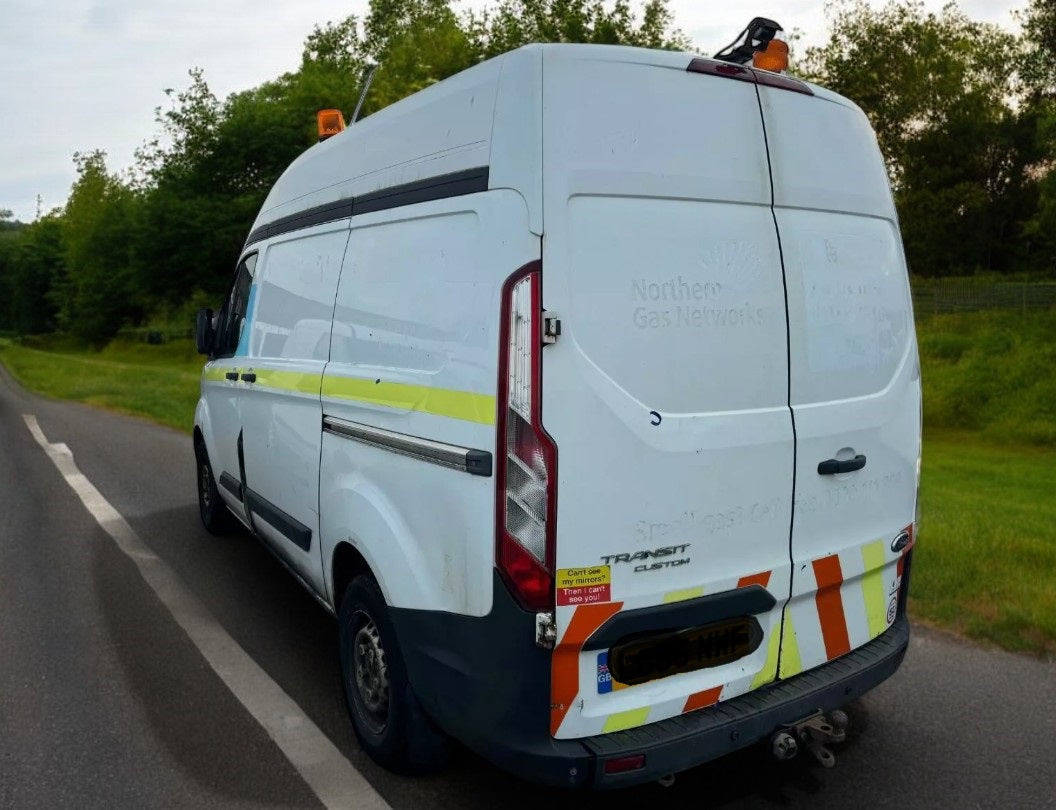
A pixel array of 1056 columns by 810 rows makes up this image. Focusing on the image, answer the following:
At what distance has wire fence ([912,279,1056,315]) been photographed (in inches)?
1174

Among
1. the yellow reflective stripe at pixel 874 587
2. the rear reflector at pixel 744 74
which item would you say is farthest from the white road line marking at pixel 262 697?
the rear reflector at pixel 744 74

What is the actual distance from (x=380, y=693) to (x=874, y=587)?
5.84 feet

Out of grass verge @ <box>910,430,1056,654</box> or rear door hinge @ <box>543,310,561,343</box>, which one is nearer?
rear door hinge @ <box>543,310,561,343</box>

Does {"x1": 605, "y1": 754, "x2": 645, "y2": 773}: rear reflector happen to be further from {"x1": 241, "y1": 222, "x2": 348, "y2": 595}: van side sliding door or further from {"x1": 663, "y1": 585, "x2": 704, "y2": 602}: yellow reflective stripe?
{"x1": 241, "y1": 222, "x2": 348, "y2": 595}: van side sliding door

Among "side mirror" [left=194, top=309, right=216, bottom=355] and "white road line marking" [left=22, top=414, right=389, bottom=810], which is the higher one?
"side mirror" [left=194, top=309, right=216, bottom=355]

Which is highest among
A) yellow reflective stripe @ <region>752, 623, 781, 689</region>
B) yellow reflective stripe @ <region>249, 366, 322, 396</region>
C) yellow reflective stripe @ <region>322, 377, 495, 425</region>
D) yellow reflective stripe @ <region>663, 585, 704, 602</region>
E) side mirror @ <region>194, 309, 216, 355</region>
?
side mirror @ <region>194, 309, 216, 355</region>

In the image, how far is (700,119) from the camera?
2.88 m

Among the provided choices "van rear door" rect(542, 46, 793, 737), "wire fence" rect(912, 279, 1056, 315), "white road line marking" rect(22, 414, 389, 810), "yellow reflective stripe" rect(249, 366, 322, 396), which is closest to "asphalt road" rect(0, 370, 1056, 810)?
"white road line marking" rect(22, 414, 389, 810)

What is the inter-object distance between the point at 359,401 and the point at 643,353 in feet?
3.75

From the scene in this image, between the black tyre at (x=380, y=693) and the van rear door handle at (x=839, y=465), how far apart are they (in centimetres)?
150

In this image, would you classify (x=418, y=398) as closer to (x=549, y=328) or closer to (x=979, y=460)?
(x=549, y=328)

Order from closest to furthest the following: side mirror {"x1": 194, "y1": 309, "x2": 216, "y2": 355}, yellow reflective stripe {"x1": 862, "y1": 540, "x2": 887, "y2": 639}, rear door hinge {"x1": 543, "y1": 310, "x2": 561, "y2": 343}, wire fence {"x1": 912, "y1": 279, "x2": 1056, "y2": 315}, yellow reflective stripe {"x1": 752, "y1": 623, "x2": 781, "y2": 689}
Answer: rear door hinge {"x1": 543, "y1": 310, "x2": 561, "y2": 343}, yellow reflective stripe {"x1": 752, "y1": 623, "x2": 781, "y2": 689}, yellow reflective stripe {"x1": 862, "y1": 540, "x2": 887, "y2": 639}, side mirror {"x1": 194, "y1": 309, "x2": 216, "y2": 355}, wire fence {"x1": 912, "y1": 279, "x2": 1056, "y2": 315}

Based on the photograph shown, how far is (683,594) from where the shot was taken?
9.20ft

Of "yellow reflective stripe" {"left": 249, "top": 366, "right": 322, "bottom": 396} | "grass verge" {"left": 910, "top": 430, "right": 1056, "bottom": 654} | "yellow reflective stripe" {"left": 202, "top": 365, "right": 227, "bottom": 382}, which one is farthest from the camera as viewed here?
"yellow reflective stripe" {"left": 202, "top": 365, "right": 227, "bottom": 382}
